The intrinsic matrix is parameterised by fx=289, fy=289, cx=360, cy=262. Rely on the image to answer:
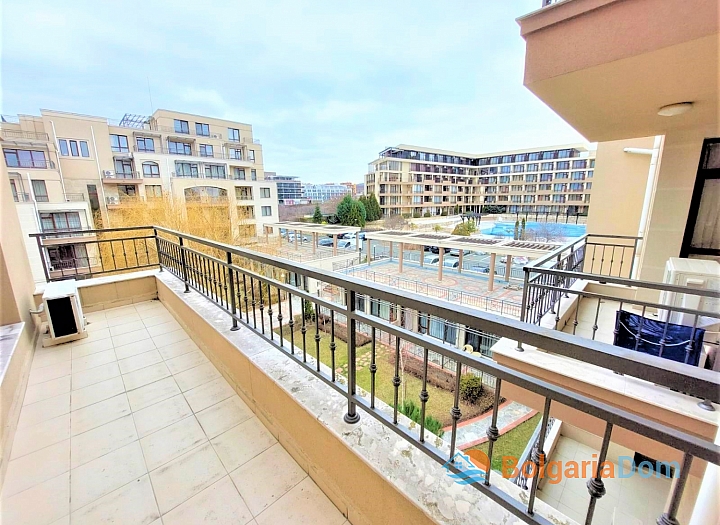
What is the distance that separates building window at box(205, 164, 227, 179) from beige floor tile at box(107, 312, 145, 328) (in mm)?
18283

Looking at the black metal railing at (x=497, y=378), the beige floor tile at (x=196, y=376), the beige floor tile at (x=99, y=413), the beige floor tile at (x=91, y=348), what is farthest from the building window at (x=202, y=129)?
the black metal railing at (x=497, y=378)

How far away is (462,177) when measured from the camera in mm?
36406

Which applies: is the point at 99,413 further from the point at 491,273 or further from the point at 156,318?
the point at 491,273

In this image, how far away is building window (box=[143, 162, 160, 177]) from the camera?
17094 millimetres

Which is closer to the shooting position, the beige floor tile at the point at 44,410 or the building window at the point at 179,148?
the beige floor tile at the point at 44,410

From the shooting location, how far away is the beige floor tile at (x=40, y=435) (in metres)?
1.64

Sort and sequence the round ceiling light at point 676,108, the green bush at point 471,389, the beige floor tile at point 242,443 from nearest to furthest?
1. the beige floor tile at point 242,443
2. the round ceiling light at point 676,108
3. the green bush at point 471,389

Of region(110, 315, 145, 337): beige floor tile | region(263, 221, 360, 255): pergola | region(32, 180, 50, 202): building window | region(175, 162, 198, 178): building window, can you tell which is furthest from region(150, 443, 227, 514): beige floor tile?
region(175, 162, 198, 178): building window

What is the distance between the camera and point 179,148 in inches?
777

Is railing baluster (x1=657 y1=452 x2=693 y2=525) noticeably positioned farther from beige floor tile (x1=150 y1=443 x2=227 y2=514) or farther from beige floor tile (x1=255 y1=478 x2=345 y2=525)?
beige floor tile (x1=150 y1=443 x2=227 y2=514)

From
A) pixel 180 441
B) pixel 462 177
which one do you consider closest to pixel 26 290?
pixel 180 441

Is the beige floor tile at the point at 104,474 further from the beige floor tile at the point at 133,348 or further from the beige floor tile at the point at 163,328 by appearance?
the beige floor tile at the point at 163,328

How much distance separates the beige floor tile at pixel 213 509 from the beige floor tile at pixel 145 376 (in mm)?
1223

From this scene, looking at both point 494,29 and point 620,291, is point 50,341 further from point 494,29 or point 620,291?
point 494,29
